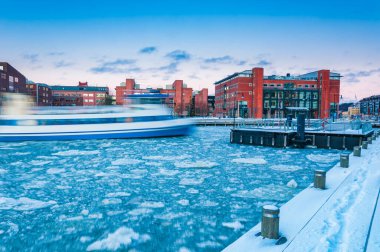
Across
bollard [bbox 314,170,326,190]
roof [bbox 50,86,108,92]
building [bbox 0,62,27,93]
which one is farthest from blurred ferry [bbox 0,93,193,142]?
roof [bbox 50,86,108,92]

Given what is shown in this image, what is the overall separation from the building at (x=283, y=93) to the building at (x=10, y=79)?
54.5 meters

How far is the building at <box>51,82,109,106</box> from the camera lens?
114750 mm

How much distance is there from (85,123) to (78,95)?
9529cm

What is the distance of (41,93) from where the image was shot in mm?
103625

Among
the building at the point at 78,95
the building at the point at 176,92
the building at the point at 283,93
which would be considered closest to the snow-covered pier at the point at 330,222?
the building at the point at 283,93

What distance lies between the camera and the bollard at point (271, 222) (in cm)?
433

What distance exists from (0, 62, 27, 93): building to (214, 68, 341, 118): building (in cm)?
5449

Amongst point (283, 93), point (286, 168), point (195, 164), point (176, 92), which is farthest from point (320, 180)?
point (176, 92)

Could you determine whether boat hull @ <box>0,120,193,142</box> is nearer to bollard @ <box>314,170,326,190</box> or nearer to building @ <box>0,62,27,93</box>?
bollard @ <box>314,170,326,190</box>

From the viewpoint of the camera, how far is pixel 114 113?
28.7m

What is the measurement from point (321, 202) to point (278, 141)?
1570 cm

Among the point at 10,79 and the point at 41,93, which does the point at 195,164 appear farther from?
the point at 41,93

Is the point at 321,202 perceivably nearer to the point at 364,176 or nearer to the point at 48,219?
the point at 364,176

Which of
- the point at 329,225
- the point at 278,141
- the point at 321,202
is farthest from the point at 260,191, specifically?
the point at 278,141
